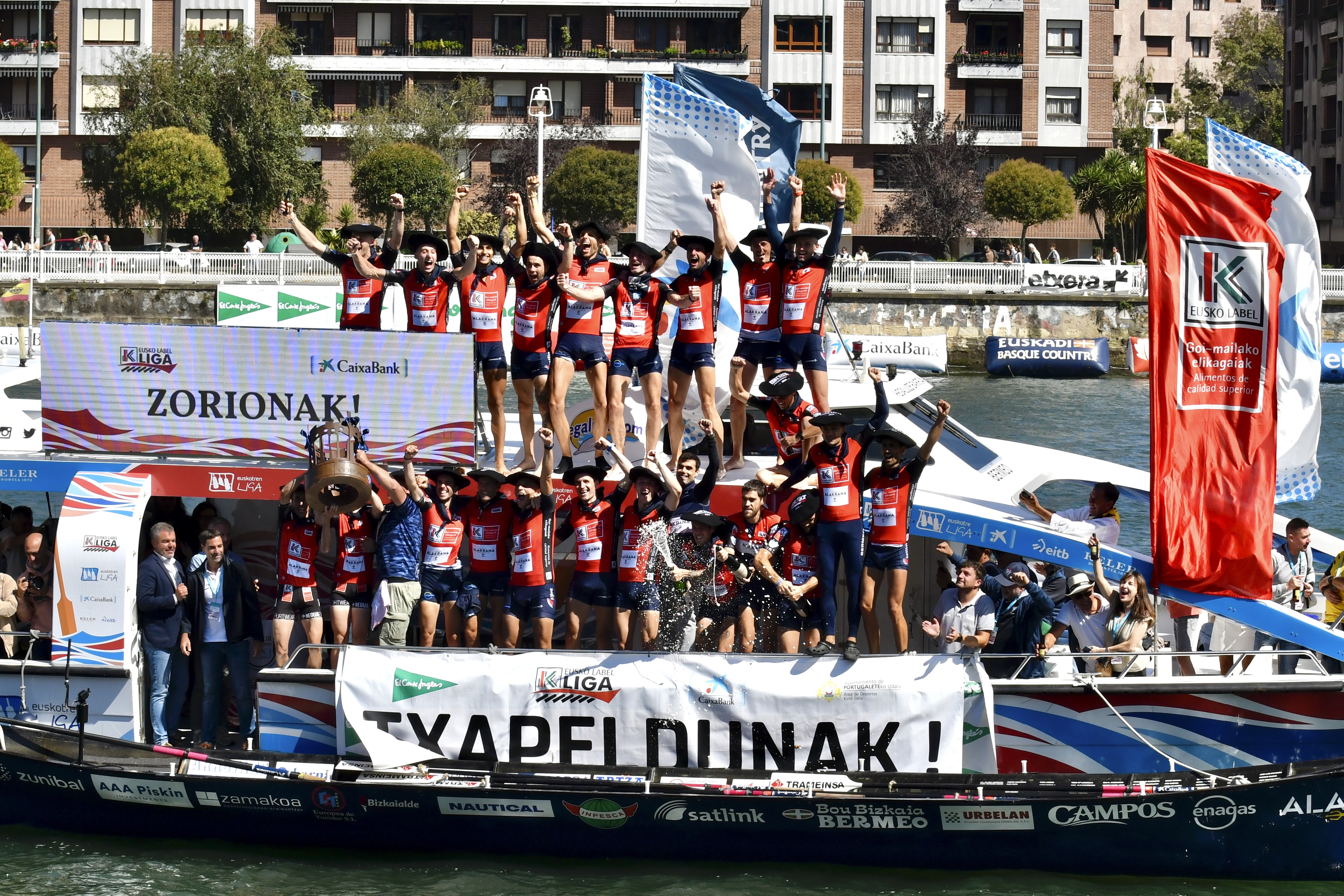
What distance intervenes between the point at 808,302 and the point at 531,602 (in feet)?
10.5

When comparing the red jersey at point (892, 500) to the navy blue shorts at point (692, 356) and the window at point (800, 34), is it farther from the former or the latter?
the window at point (800, 34)

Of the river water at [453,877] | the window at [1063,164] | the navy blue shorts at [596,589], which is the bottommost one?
the river water at [453,877]

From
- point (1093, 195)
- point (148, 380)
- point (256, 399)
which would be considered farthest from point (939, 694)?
point (1093, 195)

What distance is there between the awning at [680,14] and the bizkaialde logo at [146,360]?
51705 millimetres

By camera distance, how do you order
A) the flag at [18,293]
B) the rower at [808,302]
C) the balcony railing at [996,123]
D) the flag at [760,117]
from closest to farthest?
the rower at [808,302], the flag at [760,117], the flag at [18,293], the balcony railing at [996,123]

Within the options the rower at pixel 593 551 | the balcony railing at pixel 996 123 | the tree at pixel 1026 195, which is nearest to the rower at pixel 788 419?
the rower at pixel 593 551

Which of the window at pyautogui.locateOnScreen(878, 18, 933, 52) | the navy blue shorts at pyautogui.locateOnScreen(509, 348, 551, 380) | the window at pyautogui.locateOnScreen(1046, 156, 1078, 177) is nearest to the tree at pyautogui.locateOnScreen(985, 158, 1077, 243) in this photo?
the window at pyautogui.locateOnScreen(1046, 156, 1078, 177)

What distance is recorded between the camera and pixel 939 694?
995cm

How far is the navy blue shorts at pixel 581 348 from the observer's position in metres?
12.0

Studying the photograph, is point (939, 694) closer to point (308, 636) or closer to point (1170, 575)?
point (1170, 575)

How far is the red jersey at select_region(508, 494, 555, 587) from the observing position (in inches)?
410

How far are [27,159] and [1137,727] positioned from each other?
59.6m

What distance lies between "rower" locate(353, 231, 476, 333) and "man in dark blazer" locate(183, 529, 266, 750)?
257cm

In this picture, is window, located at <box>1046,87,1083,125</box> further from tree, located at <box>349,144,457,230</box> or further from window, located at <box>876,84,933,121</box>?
Result: tree, located at <box>349,144,457,230</box>
